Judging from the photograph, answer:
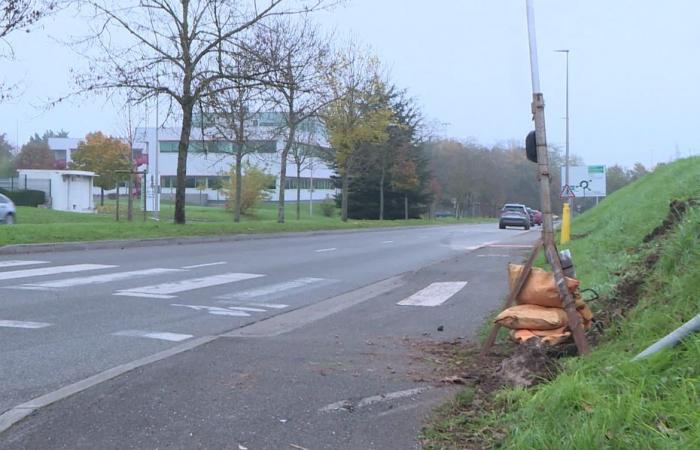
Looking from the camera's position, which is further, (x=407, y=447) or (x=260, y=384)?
(x=260, y=384)

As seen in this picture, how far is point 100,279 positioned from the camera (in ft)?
42.0

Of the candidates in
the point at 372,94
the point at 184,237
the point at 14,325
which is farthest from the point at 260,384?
the point at 372,94

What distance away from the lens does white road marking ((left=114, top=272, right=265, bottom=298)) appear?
1138cm

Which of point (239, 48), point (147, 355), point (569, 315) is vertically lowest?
point (147, 355)

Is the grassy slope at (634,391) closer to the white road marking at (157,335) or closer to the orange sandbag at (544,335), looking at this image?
the orange sandbag at (544,335)

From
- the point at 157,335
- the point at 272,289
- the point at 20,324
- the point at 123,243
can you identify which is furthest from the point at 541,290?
the point at 123,243

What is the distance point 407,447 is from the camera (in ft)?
14.4

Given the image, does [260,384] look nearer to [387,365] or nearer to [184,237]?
[387,365]

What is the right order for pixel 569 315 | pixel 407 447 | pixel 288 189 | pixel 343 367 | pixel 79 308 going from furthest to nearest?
pixel 288 189, pixel 79 308, pixel 343 367, pixel 569 315, pixel 407 447

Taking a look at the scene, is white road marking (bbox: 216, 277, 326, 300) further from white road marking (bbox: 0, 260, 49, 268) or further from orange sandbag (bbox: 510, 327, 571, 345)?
orange sandbag (bbox: 510, 327, 571, 345)

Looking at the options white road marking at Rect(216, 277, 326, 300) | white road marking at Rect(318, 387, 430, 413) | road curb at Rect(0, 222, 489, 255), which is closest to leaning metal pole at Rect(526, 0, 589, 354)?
white road marking at Rect(318, 387, 430, 413)

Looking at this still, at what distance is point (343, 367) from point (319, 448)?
2045mm

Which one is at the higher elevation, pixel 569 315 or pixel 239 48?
pixel 239 48

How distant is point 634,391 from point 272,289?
9.18 metres
